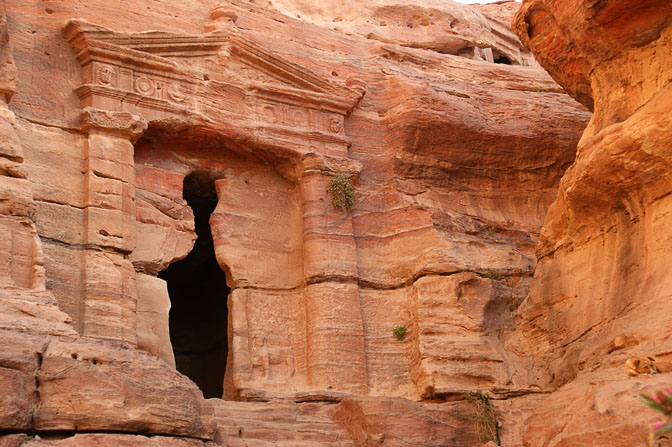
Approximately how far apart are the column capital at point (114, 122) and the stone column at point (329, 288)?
300cm

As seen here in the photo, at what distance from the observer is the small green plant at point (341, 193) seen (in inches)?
606

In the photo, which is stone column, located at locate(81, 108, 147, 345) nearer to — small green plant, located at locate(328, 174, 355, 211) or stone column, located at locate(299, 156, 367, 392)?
stone column, located at locate(299, 156, 367, 392)

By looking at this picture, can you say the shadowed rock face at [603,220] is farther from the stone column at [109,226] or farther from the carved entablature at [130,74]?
the stone column at [109,226]

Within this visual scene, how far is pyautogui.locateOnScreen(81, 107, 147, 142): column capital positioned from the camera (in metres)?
13.5

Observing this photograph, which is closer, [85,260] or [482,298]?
[85,260]

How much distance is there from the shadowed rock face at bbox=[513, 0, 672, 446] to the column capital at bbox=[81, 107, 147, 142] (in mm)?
5678

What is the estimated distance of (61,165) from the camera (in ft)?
43.4

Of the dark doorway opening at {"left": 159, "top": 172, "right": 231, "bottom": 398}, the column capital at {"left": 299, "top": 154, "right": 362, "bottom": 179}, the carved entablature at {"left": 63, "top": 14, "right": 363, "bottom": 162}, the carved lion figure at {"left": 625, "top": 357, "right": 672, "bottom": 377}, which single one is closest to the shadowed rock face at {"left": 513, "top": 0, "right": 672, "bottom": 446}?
the carved lion figure at {"left": 625, "top": 357, "right": 672, "bottom": 377}

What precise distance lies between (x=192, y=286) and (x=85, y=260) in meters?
7.00

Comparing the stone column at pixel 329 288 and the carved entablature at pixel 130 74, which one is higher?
the carved entablature at pixel 130 74

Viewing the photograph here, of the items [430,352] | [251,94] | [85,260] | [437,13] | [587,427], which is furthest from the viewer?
[437,13]

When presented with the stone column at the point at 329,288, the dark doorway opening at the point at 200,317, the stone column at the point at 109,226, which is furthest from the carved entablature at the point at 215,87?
the dark doorway opening at the point at 200,317

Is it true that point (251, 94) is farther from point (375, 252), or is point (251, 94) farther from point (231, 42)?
point (375, 252)

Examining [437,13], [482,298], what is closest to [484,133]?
[482,298]
